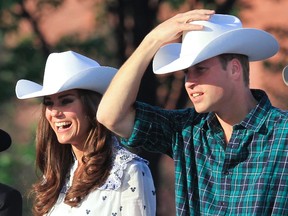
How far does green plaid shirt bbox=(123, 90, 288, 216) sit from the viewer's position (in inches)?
178

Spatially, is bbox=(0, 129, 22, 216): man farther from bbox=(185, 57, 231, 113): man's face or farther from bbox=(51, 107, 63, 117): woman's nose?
bbox=(185, 57, 231, 113): man's face

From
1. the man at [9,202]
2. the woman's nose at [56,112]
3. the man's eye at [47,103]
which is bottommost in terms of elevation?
the man at [9,202]

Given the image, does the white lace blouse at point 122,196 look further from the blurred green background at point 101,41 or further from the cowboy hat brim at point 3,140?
the blurred green background at point 101,41

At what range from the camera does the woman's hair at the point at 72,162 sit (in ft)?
17.8

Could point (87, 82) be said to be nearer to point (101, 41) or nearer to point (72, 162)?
point (72, 162)

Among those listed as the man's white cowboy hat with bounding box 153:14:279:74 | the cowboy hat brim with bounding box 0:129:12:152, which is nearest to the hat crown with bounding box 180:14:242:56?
the man's white cowboy hat with bounding box 153:14:279:74

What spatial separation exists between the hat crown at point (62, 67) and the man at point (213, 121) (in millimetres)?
814

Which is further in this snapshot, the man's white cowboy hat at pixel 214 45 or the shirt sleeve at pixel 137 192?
the shirt sleeve at pixel 137 192

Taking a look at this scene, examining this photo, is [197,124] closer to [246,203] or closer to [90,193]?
[246,203]

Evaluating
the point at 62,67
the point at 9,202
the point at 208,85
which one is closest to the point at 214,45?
the point at 208,85

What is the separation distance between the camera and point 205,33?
4.66m

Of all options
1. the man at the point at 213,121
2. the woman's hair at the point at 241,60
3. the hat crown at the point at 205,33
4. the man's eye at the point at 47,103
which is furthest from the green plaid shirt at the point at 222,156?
the man's eye at the point at 47,103

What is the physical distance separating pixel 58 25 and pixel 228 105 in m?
18.9

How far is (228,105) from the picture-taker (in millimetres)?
4633
